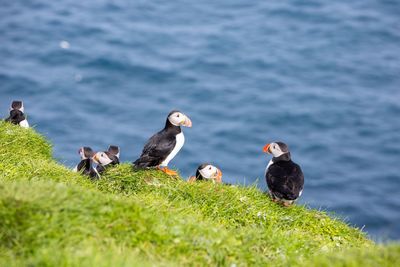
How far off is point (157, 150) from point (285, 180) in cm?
181

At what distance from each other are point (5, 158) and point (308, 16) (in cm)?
2763

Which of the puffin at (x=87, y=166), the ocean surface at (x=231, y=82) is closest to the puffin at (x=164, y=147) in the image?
the puffin at (x=87, y=166)

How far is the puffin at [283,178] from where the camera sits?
379 inches

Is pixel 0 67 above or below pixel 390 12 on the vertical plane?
below

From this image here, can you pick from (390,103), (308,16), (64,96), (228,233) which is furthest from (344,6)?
(228,233)

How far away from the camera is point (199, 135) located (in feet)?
95.7

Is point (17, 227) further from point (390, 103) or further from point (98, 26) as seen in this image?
point (98, 26)

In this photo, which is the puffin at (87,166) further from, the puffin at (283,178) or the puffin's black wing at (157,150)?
the puffin at (283,178)

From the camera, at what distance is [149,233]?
6.95 meters

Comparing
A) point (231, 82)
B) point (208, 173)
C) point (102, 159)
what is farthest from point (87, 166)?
point (231, 82)

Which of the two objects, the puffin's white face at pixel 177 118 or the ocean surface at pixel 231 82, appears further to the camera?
the ocean surface at pixel 231 82

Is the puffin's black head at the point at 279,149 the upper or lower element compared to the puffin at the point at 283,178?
upper

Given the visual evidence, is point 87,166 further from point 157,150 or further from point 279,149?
point 279,149

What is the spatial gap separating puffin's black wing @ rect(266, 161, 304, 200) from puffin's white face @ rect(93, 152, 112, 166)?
250 cm
